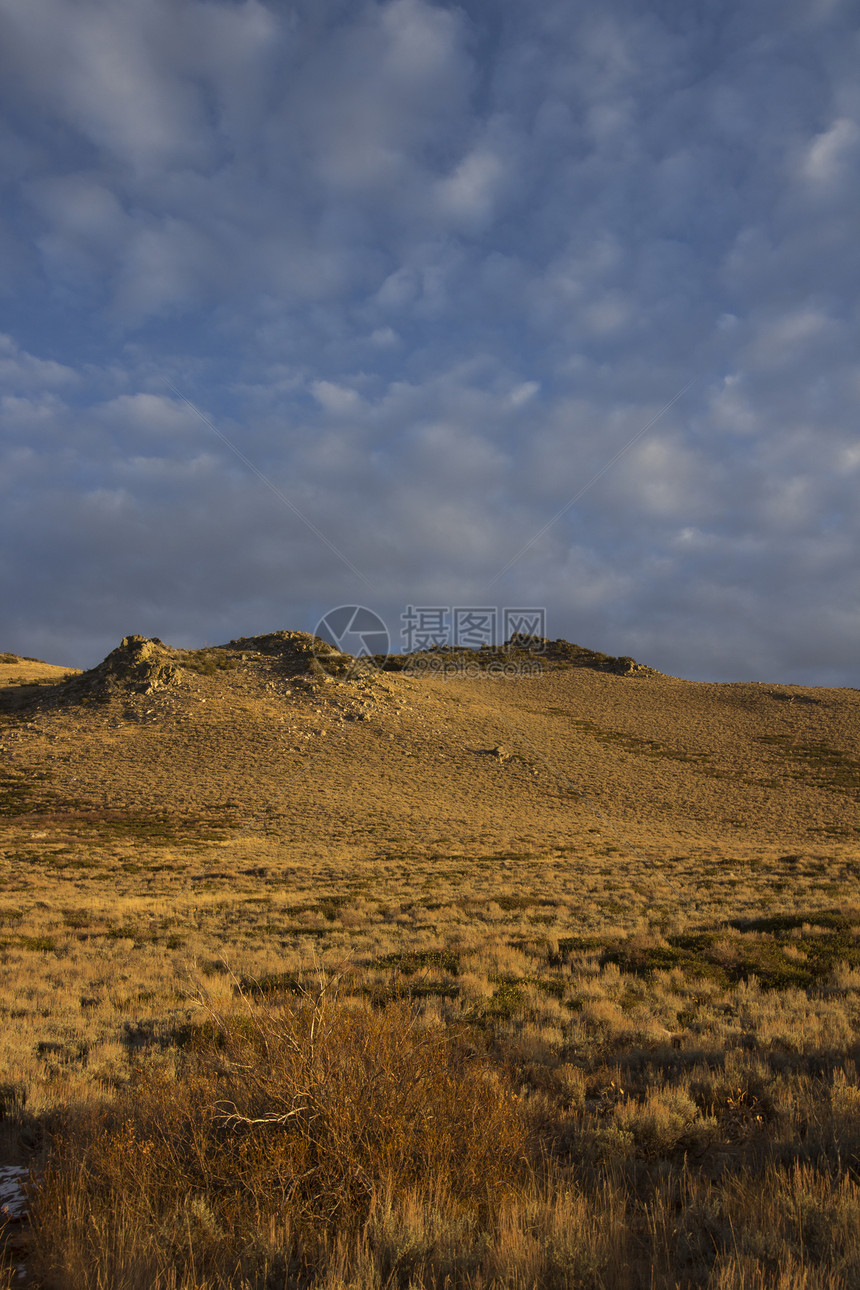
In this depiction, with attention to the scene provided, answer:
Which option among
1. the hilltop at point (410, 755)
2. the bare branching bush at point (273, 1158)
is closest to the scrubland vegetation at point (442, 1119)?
the bare branching bush at point (273, 1158)

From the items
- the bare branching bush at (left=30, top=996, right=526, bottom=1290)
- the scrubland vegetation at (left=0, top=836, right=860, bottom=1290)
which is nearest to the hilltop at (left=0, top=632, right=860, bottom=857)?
the scrubland vegetation at (left=0, top=836, right=860, bottom=1290)

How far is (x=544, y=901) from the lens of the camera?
1944 cm

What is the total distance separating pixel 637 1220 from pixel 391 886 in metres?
18.9

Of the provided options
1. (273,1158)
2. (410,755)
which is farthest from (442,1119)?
(410,755)

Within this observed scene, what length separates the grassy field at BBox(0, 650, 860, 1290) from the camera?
12.2ft

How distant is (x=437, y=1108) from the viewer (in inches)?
195

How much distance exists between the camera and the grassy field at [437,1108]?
3732mm

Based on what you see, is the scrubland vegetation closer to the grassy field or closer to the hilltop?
the grassy field

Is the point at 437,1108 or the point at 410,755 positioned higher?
the point at 410,755

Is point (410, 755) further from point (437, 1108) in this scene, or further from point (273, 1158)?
point (273, 1158)

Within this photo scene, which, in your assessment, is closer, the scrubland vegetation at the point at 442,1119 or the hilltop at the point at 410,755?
the scrubland vegetation at the point at 442,1119

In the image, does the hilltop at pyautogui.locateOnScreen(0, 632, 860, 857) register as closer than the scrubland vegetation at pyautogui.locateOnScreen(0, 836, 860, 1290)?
No

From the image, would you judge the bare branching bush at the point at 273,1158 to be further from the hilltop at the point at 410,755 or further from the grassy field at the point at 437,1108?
the hilltop at the point at 410,755

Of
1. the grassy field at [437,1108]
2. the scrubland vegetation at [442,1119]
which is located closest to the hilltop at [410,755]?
the grassy field at [437,1108]
